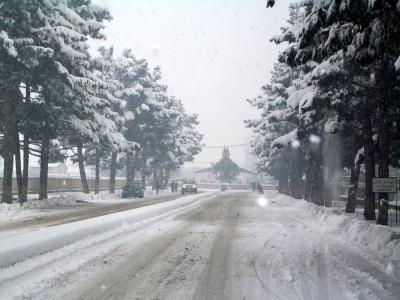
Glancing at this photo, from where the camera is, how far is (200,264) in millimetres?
9039

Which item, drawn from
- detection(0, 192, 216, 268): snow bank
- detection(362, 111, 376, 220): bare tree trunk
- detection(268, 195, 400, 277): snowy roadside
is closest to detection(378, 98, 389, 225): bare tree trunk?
detection(268, 195, 400, 277): snowy roadside

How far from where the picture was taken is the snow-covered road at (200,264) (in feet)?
22.4

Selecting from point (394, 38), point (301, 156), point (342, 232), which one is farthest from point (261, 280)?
point (301, 156)

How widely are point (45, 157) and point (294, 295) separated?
79.0ft

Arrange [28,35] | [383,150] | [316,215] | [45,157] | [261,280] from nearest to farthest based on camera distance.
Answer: [261,280] < [383,150] < [316,215] < [28,35] < [45,157]

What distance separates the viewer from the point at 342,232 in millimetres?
14375

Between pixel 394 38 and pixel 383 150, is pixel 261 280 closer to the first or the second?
pixel 394 38

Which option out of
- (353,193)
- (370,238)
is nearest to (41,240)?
(370,238)

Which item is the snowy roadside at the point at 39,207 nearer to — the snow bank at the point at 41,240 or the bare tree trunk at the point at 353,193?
the snow bank at the point at 41,240

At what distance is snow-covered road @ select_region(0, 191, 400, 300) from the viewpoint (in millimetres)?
6824

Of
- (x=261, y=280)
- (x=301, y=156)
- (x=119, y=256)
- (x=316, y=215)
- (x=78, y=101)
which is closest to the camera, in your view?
(x=261, y=280)

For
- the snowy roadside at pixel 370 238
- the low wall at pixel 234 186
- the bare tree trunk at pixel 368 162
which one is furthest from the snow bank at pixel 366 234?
the low wall at pixel 234 186

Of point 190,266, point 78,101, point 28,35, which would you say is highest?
point 28,35

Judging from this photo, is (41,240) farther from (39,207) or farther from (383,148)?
(39,207)
